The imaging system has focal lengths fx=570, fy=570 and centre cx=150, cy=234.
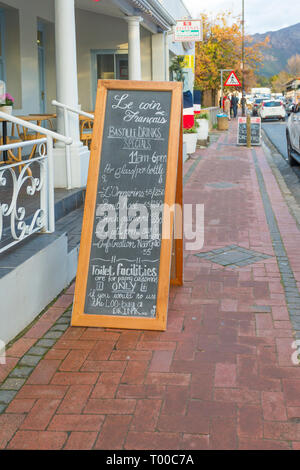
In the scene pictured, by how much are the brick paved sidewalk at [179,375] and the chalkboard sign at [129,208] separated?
211 millimetres

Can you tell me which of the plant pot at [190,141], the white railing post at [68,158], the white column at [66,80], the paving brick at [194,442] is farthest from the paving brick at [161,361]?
the plant pot at [190,141]

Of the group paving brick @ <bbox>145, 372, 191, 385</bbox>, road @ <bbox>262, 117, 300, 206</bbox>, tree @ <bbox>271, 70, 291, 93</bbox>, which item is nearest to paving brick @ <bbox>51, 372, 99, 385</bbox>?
paving brick @ <bbox>145, 372, 191, 385</bbox>

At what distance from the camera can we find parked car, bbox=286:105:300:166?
44.4 ft

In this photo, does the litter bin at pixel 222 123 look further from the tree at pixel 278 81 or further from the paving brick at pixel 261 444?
the tree at pixel 278 81

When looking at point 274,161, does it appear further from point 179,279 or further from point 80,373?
point 80,373

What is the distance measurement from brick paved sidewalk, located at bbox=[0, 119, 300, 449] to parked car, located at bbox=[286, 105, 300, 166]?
8.09 metres

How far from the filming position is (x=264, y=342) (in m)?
4.20

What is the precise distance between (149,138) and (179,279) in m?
1.44

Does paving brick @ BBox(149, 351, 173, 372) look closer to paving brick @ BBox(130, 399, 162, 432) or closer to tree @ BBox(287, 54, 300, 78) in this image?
paving brick @ BBox(130, 399, 162, 432)

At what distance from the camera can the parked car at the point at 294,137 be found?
13539 millimetres

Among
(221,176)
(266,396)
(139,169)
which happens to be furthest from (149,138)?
(221,176)

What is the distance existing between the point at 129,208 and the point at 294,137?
1013 centimetres
